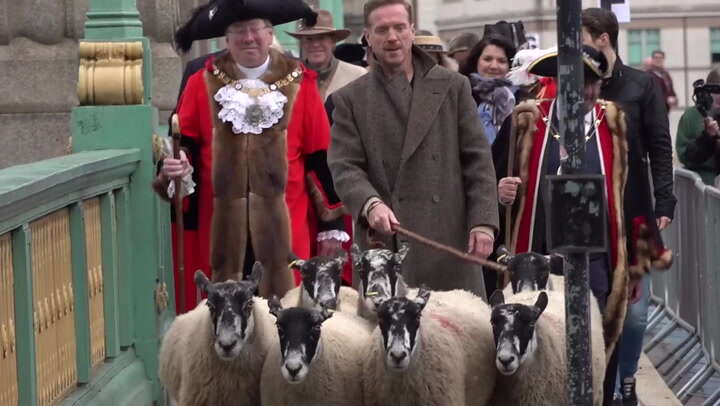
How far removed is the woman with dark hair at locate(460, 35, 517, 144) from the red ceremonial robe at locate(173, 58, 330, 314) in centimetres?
209

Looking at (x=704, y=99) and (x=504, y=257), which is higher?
(x=704, y=99)

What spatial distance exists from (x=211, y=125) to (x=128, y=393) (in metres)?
1.38

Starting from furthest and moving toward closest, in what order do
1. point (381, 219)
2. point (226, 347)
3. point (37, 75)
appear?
point (37, 75) → point (381, 219) → point (226, 347)

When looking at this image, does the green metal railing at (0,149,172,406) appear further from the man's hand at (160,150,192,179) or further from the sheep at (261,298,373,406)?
the sheep at (261,298,373,406)

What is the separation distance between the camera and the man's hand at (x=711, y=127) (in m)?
16.0

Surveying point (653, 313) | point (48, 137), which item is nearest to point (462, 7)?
point (653, 313)

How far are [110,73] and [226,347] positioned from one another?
2579 millimetres

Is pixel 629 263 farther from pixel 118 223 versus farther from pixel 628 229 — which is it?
pixel 118 223

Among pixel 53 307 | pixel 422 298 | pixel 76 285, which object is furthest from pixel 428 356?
pixel 76 285

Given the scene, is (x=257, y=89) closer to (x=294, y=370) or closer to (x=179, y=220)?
(x=179, y=220)

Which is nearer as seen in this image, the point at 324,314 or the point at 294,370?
the point at 294,370

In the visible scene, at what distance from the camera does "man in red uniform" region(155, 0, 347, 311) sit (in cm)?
1013

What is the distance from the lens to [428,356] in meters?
8.07

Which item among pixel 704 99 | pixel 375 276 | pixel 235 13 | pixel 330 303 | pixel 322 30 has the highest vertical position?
pixel 235 13
